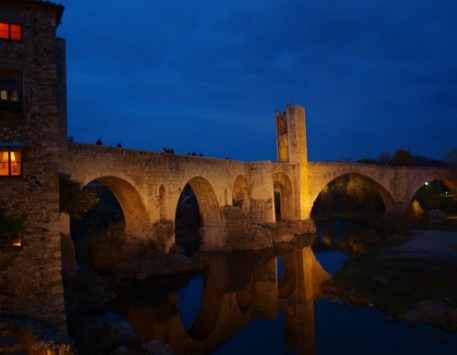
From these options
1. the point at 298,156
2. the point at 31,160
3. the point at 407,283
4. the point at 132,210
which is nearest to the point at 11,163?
the point at 31,160

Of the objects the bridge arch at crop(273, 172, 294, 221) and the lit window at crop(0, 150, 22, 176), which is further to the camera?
the bridge arch at crop(273, 172, 294, 221)

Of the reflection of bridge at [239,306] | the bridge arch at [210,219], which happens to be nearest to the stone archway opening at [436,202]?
the bridge arch at [210,219]

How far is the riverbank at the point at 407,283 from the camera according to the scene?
1161cm

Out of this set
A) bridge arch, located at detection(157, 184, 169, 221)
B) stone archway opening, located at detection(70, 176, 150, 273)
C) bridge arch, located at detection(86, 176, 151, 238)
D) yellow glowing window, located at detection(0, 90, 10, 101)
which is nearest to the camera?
yellow glowing window, located at detection(0, 90, 10, 101)

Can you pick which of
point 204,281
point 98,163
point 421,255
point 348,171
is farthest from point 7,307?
point 348,171

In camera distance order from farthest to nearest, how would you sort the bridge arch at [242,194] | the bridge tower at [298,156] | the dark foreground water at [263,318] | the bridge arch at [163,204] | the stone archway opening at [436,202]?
1. the stone archway opening at [436,202]
2. the bridge tower at [298,156]
3. the bridge arch at [242,194]
4. the bridge arch at [163,204]
5. the dark foreground water at [263,318]

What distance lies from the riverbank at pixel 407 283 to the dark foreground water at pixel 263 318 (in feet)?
1.87

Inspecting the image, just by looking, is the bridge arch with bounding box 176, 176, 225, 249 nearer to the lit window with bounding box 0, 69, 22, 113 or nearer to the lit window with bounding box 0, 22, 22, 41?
the lit window with bounding box 0, 69, 22, 113

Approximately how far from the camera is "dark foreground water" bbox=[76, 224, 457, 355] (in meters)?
10.4

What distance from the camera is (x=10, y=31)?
8.96 metres

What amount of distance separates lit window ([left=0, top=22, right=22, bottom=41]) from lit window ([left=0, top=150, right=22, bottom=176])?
251 centimetres

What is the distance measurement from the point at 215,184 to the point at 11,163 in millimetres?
15157

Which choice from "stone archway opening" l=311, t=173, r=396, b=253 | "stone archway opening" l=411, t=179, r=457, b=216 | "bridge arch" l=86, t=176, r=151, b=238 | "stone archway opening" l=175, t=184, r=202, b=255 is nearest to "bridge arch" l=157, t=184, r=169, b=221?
"bridge arch" l=86, t=176, r=151, b=238

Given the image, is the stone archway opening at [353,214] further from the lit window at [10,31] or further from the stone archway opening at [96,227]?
the lit window at [10,31]
